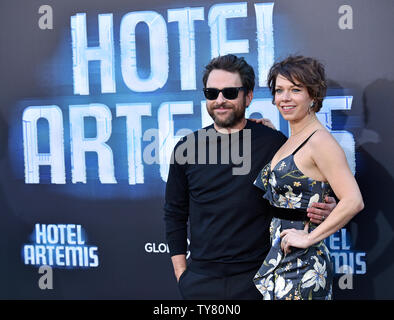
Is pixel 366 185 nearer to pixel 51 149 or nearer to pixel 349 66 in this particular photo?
pixel 349 66

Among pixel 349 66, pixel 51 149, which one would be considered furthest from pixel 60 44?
pixel 349 66

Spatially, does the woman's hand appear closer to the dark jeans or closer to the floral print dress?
the floral print dress

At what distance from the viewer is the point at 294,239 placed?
2.10 m

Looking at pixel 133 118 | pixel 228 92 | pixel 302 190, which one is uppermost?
pixel 228 92

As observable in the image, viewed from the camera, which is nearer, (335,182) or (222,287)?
(335,182)

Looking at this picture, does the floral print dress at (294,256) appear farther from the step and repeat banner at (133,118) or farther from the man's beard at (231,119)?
the step and repeat banner at (133,118)

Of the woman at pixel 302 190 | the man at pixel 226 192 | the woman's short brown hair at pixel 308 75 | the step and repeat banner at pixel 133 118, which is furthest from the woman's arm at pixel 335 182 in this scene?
the step and repeat banner at pixel 133 118

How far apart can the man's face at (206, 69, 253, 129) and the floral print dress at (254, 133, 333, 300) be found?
433mm

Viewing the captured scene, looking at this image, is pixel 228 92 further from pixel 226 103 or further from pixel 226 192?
pixel 226 192

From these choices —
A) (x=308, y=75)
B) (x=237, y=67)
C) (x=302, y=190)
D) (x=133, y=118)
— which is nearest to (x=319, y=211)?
(x=302, y=190)

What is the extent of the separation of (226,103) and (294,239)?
0.82 metres

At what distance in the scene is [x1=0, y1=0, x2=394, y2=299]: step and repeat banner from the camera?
313 centimetres

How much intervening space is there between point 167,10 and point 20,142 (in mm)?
1569

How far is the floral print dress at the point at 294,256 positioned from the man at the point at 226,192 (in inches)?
7.3
